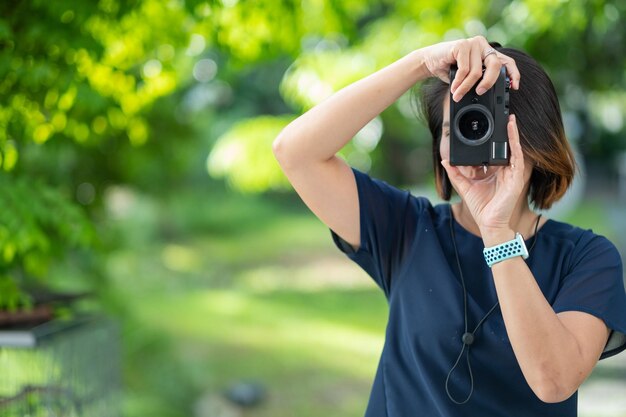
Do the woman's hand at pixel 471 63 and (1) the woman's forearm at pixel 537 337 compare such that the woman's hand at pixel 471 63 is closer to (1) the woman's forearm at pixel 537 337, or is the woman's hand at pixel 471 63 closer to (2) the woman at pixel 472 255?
(2) the woman at pixel 472 255

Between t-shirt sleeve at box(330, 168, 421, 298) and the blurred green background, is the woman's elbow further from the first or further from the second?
the blurred green background

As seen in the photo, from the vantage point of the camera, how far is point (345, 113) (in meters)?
1.47

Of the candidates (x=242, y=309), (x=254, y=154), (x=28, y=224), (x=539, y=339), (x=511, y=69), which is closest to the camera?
(x=539, y=339)

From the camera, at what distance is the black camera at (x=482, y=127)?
4.51 ft

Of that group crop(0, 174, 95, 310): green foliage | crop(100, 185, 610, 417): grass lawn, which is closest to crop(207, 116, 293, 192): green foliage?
crop(100, 185, 610, 417): grass lawn

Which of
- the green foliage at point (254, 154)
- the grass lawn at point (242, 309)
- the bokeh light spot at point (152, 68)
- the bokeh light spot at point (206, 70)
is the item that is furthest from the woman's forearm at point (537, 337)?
the bokeh light spot at point (206, 70)

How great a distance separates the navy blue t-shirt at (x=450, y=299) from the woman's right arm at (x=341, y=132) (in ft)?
0.12

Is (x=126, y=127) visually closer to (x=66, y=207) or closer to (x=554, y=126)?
(x=66, y=207)

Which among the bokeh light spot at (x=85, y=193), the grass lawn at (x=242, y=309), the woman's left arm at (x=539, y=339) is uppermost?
the woman's left arm at (x=539, y=339)

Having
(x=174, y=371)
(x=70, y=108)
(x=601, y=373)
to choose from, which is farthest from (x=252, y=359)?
(x=70, y=108)

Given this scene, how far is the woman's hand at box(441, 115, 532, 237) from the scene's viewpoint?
1346 millimetres

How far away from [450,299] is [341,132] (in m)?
0.36

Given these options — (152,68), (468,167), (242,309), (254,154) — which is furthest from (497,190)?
(242,309)

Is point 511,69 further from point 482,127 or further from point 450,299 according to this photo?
point 450,299
